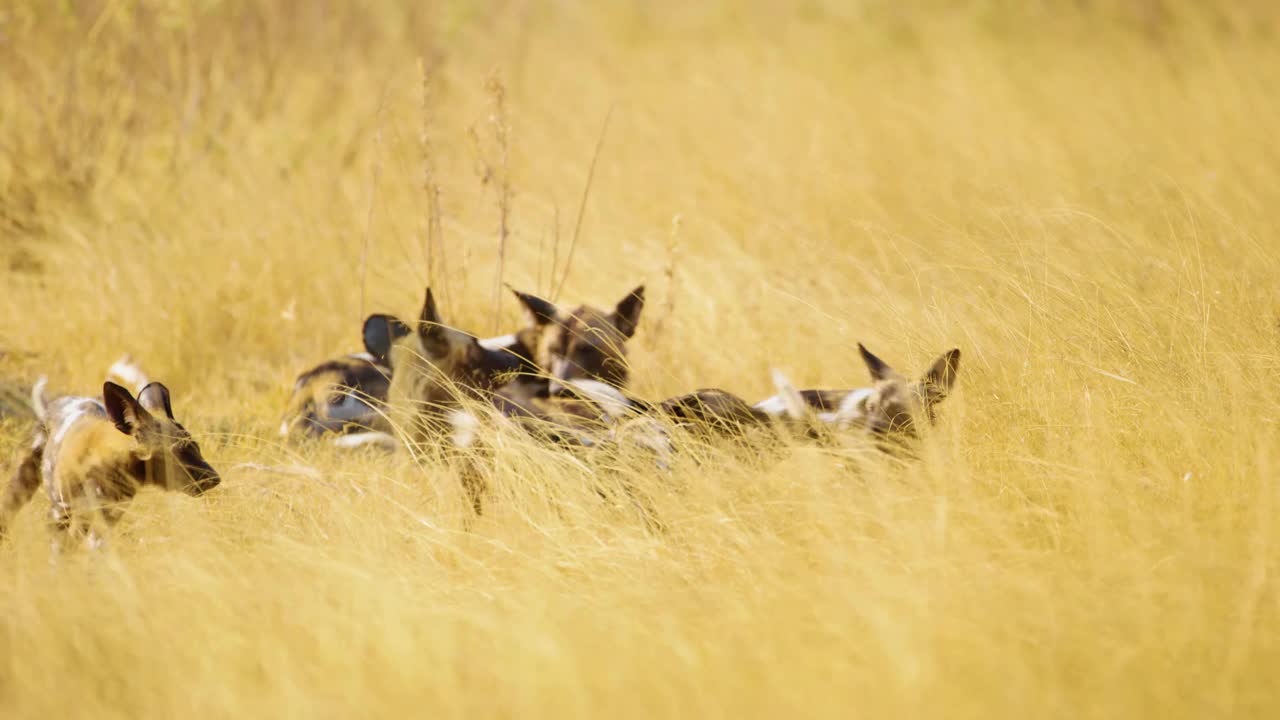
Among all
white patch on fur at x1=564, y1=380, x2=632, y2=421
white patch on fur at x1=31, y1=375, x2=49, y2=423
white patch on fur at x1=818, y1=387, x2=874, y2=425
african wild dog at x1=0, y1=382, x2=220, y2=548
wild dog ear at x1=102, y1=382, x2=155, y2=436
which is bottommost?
white patch on fur at x1=818, y1=387, x2=874, y2=425

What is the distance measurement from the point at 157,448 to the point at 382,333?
115 cm

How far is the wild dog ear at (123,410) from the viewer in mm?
2871

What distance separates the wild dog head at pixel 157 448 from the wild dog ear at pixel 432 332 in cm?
89

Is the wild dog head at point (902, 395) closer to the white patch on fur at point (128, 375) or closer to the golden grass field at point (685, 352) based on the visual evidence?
the golden grass field at point (685, 352)

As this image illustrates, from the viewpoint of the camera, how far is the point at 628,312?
4.11 metres

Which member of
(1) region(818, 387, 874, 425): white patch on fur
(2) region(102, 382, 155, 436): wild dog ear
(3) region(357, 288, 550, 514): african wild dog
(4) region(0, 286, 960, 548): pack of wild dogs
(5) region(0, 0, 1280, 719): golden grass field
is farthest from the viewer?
(3) region(357, 288, 550, 514): african wild dog

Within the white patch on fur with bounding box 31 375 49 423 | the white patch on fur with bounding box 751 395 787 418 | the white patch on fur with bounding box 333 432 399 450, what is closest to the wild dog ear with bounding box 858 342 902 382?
the white patch on fur with bounding box 751 395 787 418

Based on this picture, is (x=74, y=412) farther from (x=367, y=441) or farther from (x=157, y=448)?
(x=367, y=441)

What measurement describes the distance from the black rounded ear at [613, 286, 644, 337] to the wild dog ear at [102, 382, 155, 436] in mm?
1585

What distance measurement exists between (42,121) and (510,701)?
5.38 metres

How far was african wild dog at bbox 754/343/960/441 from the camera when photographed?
318 cm

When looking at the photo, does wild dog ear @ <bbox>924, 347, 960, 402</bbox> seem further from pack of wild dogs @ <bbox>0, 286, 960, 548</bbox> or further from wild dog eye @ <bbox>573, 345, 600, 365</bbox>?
wild dog eye @ <bbox>573, 345, 600, 365</bbox>

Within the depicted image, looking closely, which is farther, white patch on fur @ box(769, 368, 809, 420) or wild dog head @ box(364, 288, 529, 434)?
wild dog head @ box(364, 288, 529, 434)

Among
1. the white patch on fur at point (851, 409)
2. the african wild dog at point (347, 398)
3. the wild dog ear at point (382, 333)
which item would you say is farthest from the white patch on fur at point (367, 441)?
the white patch on fur at point (851, 409)
